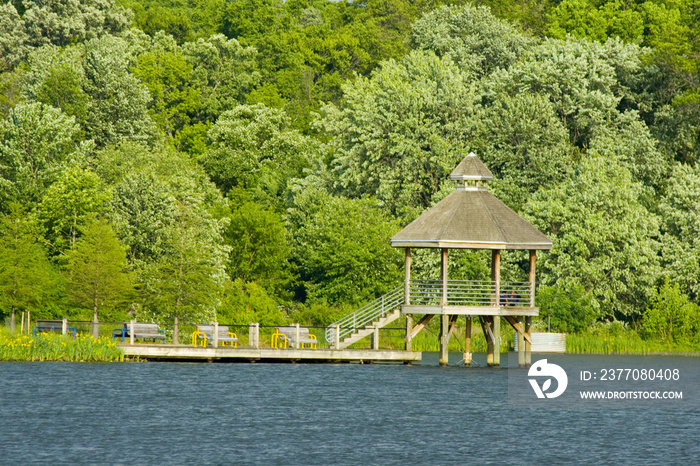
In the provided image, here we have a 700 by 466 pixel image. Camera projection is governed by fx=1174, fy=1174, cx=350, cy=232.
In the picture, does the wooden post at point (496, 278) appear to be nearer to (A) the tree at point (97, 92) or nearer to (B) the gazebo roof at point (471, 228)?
(B) the gazebo roof at point (471, 228)

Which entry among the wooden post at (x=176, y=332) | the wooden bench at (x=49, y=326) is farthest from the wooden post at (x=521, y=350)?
the wooden bench at (x=49, y=326)

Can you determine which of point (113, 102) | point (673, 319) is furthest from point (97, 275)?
point (673, 319)

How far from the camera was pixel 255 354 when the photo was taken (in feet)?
163

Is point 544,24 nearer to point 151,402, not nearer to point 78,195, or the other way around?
point 78,195

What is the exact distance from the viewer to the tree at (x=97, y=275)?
55.2 meters

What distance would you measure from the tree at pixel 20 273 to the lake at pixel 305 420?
7.62 m

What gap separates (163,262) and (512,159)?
2091cm

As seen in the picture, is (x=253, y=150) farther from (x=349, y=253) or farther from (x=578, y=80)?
(x=578, y=80)

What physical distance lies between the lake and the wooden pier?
691 millimetres

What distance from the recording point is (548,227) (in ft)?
204

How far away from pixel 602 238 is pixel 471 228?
44.8 feet

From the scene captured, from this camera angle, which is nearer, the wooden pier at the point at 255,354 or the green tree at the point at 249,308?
the wooden pier at the point at 255,354

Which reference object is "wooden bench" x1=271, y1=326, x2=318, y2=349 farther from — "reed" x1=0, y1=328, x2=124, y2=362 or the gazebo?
"reed" x1=0, y1=328, x2=124, y2=362

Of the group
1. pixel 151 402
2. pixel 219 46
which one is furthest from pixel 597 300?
pixel 219 46
